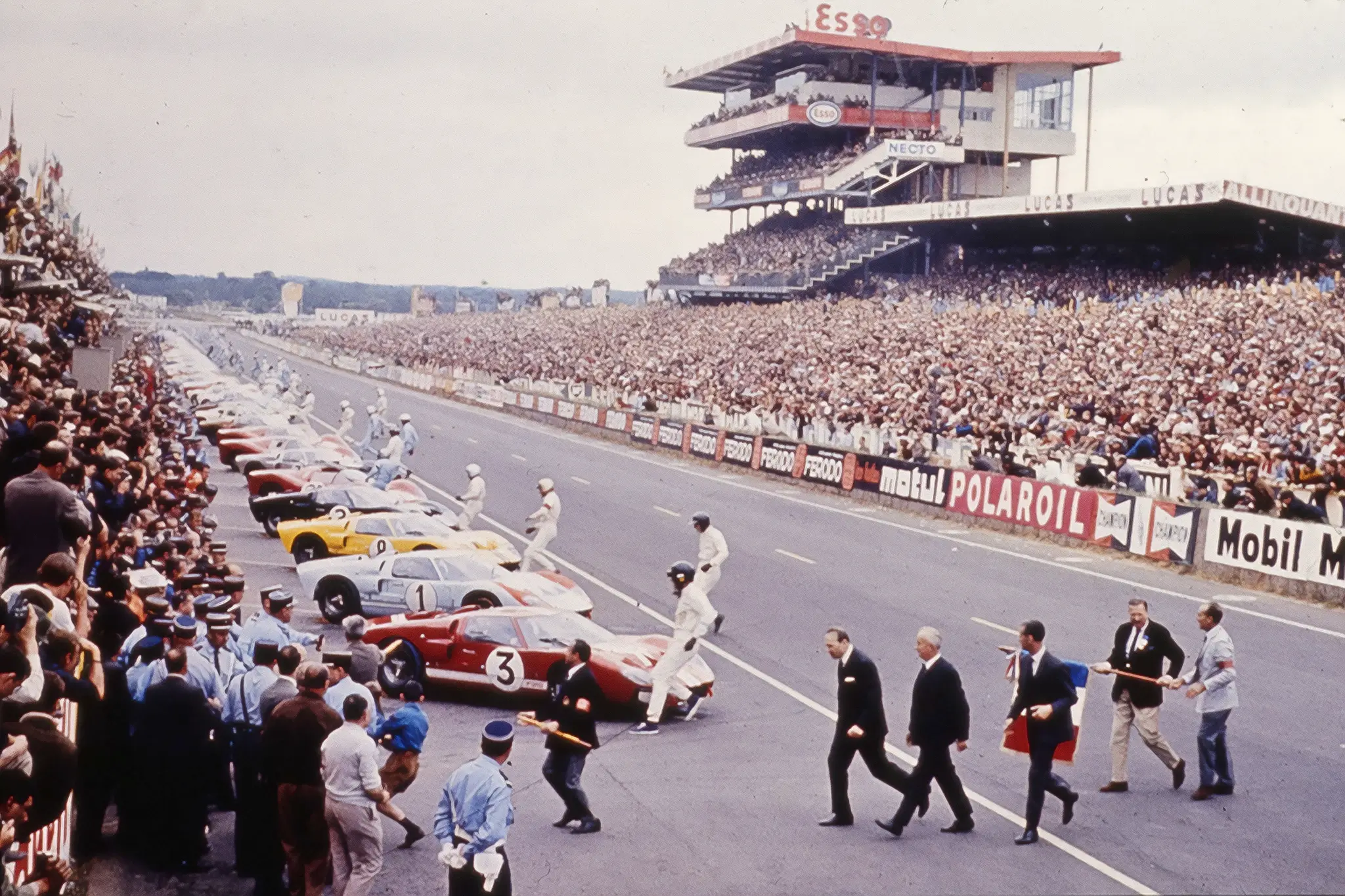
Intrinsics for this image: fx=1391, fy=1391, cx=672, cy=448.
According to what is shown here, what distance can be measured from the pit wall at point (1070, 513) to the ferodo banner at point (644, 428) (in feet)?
2.67

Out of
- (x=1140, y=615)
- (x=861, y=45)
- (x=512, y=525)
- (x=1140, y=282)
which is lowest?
(x=512, y=525)

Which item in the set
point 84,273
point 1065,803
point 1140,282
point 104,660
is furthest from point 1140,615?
point 84,273

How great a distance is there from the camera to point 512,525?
1185 inches

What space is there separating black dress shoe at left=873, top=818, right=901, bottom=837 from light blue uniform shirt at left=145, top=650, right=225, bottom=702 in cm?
513

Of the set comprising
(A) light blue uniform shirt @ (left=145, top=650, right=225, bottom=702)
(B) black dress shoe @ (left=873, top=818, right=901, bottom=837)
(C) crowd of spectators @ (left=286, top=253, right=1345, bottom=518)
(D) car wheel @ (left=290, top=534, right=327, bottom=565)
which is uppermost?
(C) crowd of spectators @ (left=286, top=253, right=1345, bottom=518)

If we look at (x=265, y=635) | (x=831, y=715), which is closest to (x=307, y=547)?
(x=831, y=715)

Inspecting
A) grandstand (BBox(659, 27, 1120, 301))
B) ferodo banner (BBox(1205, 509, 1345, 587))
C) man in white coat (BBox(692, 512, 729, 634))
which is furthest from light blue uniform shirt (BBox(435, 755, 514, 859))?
grandstand (BBox(659, 27, 1120, 301))

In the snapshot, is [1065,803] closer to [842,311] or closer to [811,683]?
[811,683]

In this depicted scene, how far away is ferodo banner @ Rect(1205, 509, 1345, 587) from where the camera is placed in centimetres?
2077

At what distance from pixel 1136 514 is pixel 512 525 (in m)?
12.8

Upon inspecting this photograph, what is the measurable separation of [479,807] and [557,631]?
23.7ft

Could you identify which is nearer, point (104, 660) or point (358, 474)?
point (104, 660)

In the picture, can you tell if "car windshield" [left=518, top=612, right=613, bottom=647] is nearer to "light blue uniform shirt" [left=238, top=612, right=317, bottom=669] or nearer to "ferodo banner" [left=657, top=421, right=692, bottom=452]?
"light blue uniform shirt" [left=238, top=612, right=317, bottom=669]

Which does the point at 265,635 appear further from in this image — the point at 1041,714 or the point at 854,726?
the point at 1041,714
